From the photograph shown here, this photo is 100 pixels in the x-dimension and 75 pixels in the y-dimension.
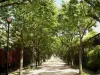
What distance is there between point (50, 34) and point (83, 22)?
1894 cm

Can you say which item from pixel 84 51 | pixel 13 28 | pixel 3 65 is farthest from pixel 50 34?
pixel 13 28

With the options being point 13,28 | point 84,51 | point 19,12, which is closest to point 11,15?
point 19,12

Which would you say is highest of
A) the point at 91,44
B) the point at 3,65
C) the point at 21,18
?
the point at 21,18

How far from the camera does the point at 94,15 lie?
55.9 feet

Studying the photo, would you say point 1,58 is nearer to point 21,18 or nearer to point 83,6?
point 21,18

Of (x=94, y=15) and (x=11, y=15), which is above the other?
(x=11, y=15)

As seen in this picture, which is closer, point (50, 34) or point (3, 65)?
point (3, 65)

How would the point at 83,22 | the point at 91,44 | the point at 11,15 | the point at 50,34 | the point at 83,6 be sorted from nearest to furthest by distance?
1. the point at 83,6
2. the point at 11,15
3. the point at 83,22
4. the point at 91,44
5. the point at 50,34

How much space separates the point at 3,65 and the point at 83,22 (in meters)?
13.3

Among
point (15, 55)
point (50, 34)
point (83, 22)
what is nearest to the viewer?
point (83, 22)

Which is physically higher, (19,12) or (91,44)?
(19,12)

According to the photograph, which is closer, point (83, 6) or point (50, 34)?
point (83, 6)

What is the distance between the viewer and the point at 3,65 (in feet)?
110

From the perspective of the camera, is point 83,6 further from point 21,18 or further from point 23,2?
point 21,18
